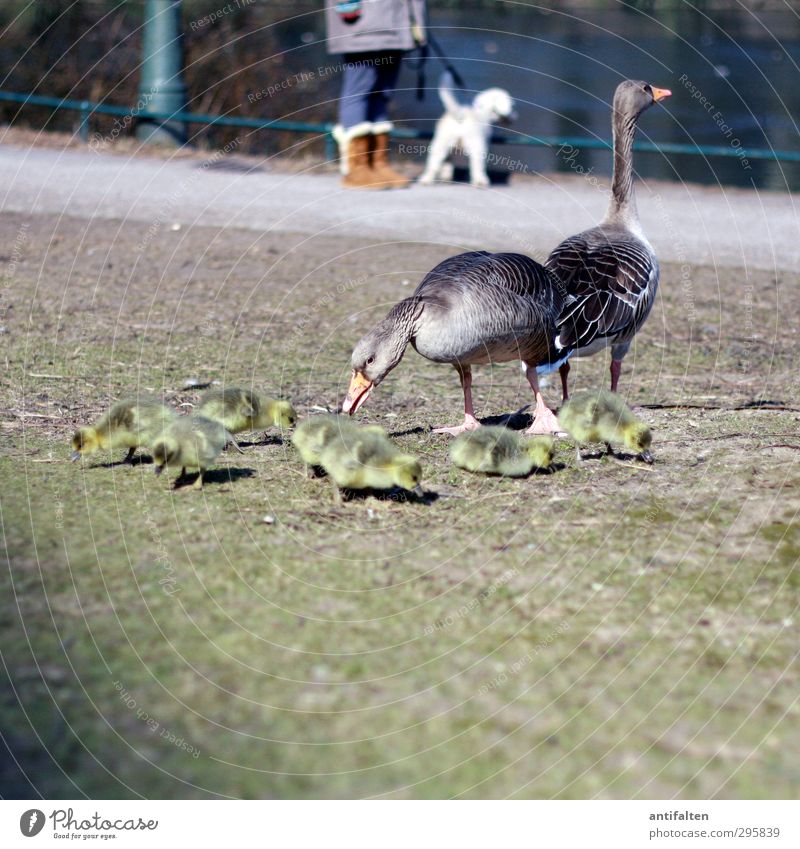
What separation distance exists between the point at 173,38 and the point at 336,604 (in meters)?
11.7

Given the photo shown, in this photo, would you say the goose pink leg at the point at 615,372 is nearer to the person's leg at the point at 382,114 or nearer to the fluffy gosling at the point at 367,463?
the fluffy gosling at the point at 367,463

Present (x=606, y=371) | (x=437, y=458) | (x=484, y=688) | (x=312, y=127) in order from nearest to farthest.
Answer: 1. (x=484, y=688)
2. (x=437, y=458)
3. (x=606, y=371)
4. (x=312, y=127)

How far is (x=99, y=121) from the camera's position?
1670 centimetres

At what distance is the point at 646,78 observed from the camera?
23641 millimetres

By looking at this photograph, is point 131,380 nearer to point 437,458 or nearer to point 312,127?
point 437,458

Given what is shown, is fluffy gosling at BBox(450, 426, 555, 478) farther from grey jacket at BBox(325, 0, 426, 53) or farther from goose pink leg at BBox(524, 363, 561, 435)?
grey jacket at BBox(325, 0, 426, 53)

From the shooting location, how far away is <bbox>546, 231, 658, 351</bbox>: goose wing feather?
5.66m

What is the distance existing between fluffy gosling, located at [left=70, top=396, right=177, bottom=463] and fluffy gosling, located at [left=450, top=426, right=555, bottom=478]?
1280 millimetres

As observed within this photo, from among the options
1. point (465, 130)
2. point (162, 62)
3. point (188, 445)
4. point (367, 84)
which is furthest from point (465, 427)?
point (162, 62)

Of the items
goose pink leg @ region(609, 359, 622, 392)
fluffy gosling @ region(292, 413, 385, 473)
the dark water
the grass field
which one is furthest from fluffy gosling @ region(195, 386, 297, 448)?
the dark water

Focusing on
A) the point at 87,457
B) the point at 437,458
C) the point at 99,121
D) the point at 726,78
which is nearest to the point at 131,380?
the point at 87,457

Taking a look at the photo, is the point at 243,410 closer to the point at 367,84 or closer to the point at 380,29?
the point at 367,84

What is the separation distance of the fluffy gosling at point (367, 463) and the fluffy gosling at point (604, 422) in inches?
35.0

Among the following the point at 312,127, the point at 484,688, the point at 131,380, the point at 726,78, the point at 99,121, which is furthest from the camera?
the point at 726,78
